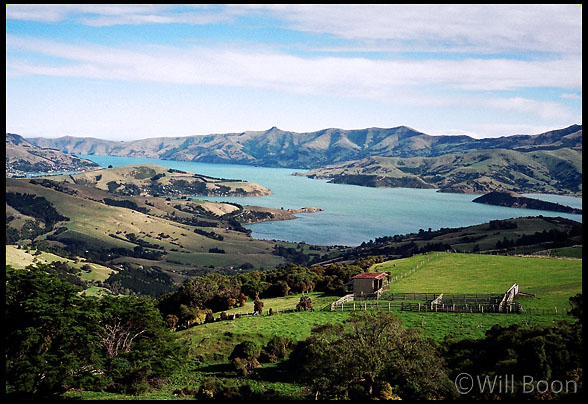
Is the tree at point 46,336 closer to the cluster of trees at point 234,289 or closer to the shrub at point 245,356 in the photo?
the shrub at point 245,356

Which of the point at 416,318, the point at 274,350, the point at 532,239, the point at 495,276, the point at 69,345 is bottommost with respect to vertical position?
the point at 532,239

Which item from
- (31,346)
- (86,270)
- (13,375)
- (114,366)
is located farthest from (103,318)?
(86,270)

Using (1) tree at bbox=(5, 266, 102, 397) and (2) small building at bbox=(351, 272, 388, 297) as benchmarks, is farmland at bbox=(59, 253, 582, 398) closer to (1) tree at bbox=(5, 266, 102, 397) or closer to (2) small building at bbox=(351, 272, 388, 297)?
(2) small building at bbox=(351, 272, 388, 297)

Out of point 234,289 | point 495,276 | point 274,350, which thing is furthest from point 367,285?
point 274,350

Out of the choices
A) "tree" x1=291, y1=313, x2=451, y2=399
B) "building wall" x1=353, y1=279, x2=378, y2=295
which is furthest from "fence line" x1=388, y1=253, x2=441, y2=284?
"tree" x1=291, y1=313, x2=451, y2=399

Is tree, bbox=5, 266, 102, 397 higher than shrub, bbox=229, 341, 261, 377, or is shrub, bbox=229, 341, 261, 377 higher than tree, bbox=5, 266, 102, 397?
tree, bbox=5, 266, 102, 397

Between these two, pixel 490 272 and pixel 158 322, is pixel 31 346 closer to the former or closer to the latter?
pixel 158 322

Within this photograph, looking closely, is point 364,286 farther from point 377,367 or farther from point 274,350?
point 377,367
